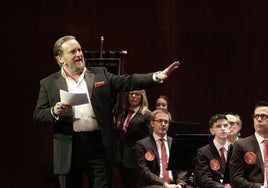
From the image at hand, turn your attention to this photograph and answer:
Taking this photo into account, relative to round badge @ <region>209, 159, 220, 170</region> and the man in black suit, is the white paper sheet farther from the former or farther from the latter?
round badge @ <region>209, 159, 220, 170</region>

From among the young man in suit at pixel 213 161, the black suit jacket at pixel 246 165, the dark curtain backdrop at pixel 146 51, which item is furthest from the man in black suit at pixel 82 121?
the dark curtain backdrop at pixel 146 51

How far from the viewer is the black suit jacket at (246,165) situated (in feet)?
15.3

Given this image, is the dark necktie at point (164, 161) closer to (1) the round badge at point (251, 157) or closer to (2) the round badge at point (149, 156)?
(2) the round badge at point (149, 156)

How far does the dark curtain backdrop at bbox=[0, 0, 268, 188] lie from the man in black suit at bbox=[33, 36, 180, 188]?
3.44 m

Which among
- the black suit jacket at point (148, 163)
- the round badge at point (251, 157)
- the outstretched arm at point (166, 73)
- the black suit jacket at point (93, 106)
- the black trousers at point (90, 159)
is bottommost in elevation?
the black suit jacket at point (148, 163)

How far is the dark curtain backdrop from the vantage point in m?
7.19

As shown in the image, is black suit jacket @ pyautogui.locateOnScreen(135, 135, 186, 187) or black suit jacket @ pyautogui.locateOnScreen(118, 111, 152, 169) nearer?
black suit jacket @ pyautogui.locateOnScreen(135, 135, 186, 187)

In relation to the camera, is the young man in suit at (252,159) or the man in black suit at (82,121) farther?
the young man in suit at (252,159)

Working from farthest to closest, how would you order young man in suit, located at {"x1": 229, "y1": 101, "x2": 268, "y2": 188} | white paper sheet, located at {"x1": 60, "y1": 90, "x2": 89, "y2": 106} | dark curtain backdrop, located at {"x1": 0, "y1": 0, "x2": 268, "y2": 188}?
dark curtain backdrop, located at {"x1": 0, "y1": 0, "x2": 268, "y2": 188}
young man in suit, located at {"x1": 229, "y1": 101, "x2": 268, "y2": 188}
white paper sheet, located at {"x1": 60, "y1": 90, "x2": 89, "y2": 106}

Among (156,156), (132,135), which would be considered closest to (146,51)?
(132,135)

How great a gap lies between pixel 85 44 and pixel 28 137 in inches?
53.3

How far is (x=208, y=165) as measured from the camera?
547 centimetres

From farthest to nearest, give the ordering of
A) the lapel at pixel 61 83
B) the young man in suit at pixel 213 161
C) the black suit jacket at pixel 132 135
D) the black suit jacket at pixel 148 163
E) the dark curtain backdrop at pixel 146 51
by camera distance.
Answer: the dark curtain backdrop at pixel 146 51 → the black suit jacket at pixel 132 135 → the black suit jacket at pixel 148 163 → the young man in suit at pixel 213 161 → the lapel at pixel 61 83

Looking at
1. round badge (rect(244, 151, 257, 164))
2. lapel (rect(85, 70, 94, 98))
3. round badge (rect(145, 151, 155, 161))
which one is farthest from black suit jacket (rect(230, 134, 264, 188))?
lapel (rect(85, 70, 94, 98))
